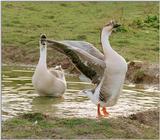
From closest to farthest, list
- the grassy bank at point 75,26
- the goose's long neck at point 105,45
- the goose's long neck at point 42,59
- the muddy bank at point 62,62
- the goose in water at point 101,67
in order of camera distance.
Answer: the goose in water at point 101,67, the goose's long neck at point 105,45, the goose's long neck at point 42,59, the muddy bank at point 62,62, the grassy bank at point 75,26

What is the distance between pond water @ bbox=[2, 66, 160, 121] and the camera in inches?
450

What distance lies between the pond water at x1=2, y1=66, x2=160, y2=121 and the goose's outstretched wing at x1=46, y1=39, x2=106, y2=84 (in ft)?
2.83

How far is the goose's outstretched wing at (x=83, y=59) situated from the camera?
1018 cm

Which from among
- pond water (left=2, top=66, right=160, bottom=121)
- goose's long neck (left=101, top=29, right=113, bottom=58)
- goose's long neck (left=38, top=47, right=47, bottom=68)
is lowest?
pond water (left=2, top=66, right=160, bottom=121)

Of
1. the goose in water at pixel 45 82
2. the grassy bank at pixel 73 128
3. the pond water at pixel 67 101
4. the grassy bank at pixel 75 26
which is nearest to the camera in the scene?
the grassy bank at pixel 73 128

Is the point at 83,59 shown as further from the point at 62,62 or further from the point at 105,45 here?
the point at 62,62

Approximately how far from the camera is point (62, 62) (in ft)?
57.3

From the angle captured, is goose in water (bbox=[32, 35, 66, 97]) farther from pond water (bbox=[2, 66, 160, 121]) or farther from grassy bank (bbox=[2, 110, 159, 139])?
grassy bank (bbox=[2, 110, 159, 139])

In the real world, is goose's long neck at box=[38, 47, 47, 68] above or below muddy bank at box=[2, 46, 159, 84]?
above

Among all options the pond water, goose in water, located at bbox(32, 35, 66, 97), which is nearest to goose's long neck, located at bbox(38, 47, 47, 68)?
goose in water, located at bbox(32, 35, 66, 97)

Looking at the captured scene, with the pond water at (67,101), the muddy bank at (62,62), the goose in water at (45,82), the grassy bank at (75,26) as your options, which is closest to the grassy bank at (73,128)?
Result: the pond water at (67,101)

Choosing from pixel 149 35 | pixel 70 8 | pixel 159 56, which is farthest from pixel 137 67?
pixel 70 8

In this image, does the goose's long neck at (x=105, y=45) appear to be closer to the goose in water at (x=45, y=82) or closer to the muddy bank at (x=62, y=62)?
the goose in water at (x=45, y=82)

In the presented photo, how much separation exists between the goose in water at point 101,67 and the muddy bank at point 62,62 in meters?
5.10
